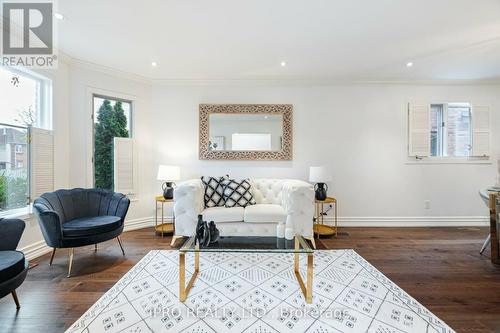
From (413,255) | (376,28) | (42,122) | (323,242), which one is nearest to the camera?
(376,28)

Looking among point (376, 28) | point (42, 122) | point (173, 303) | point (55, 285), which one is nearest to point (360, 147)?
point (376, 28)

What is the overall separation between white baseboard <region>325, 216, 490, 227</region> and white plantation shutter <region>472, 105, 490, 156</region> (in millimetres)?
1210

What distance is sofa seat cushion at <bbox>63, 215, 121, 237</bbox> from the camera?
7.47ft

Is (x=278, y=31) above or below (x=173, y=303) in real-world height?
above

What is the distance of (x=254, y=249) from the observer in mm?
1905

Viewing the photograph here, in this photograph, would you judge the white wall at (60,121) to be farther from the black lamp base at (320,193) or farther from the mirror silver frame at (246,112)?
the black lamp base at (320,193)

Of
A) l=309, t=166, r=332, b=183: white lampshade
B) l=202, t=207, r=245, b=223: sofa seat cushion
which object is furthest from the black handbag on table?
l=309, t=166, r=332, b=183: white lampshade

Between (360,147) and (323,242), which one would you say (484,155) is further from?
(323,242)

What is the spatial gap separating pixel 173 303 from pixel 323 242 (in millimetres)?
2183

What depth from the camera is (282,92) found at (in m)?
3.98

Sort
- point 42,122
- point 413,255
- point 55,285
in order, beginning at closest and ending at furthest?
1. point 55,285
2. point 413,255
3. point 42,122

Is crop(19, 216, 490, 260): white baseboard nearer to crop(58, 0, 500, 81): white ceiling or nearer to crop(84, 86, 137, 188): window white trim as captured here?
crop(84, 86, 137, 188): window white trim

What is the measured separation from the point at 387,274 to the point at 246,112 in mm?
3035

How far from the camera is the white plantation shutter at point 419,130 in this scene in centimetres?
395
